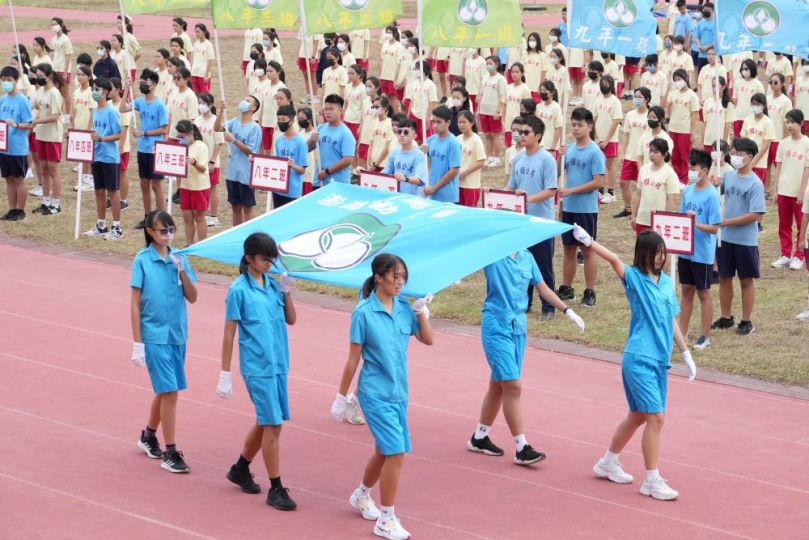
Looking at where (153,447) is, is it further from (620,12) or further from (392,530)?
(620,12)

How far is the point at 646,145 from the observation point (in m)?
15.7

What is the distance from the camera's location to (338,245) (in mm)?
8703

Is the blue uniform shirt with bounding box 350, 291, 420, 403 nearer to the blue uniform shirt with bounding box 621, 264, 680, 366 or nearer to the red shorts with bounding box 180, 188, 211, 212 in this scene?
the blue uniform shirt with bounding box 621, 264, 680, 366

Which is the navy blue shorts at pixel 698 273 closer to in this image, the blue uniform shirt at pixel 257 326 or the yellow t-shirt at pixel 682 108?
the blue uniform shirt at pixel 257 326

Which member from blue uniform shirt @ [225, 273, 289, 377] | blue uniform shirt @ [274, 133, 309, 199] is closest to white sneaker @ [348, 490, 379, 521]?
blue uniform shirt @ [225, 273, 289, 377]

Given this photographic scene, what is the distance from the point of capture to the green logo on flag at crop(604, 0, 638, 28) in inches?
542

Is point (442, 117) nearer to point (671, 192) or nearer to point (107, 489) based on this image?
point (671, 192)

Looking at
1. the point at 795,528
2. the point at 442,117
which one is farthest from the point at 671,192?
the point at 795,528

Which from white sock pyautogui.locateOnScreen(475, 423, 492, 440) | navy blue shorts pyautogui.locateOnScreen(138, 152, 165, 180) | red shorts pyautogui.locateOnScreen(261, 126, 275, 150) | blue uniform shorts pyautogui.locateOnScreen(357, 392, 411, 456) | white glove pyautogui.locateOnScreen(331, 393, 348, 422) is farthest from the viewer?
red shorts pyautogui.locateOnScreen(261, 126, 275, 150)

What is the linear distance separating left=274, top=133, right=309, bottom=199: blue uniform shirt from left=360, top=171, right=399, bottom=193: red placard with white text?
4.89 feet

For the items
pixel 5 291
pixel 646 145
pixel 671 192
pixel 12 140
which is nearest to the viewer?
pixel 671 192

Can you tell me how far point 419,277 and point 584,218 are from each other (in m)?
6.02

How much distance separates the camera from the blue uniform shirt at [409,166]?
44.1 feet

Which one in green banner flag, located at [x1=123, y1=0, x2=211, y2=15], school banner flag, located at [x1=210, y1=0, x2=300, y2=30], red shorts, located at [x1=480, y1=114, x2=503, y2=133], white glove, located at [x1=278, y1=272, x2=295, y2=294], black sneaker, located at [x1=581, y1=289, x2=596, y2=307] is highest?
green banner flag, located at [x1=123, y1=0, x2=211, y2=15]
